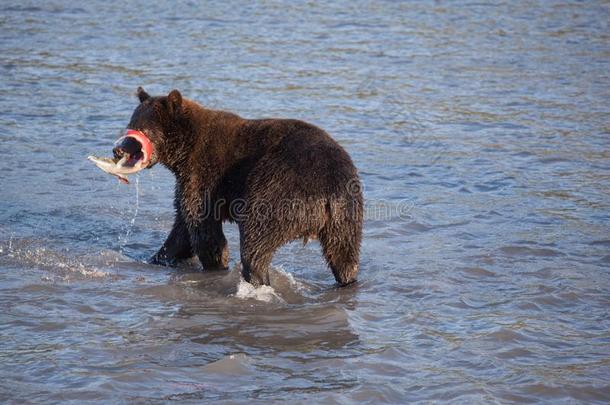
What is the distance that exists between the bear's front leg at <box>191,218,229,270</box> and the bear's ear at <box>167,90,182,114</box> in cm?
101

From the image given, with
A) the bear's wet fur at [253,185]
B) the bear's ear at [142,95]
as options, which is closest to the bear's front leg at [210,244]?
the bear's wet fur at [253,185]

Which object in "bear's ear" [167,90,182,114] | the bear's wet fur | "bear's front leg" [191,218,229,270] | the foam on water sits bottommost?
the foam on water

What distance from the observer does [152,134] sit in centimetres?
836

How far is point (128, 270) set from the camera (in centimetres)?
866

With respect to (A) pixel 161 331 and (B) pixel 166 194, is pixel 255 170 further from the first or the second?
(B) pixel 166 194

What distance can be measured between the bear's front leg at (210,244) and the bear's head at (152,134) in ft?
2.16

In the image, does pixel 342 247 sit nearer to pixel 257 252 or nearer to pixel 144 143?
pixel 257 252

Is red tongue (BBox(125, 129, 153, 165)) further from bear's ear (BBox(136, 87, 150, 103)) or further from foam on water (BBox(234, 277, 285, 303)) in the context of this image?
foam on water (BBox(234, 277, 285, 303))

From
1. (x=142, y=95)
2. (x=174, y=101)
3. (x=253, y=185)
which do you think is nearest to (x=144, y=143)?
(x=174, y=101)

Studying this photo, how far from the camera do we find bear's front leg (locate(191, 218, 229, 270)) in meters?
8.30

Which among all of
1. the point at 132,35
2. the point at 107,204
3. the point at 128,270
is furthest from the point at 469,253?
the point at 132,35

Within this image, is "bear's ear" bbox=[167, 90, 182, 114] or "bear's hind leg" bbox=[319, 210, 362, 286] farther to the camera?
"bear's ear" bbox=[167, 90, 182, 114]

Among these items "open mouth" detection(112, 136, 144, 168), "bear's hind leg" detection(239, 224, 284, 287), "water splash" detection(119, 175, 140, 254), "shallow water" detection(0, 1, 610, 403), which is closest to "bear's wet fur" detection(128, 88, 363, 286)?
"bear's hind leg" detection(239, 224, 284, 287)

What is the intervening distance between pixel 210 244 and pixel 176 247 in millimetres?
568
